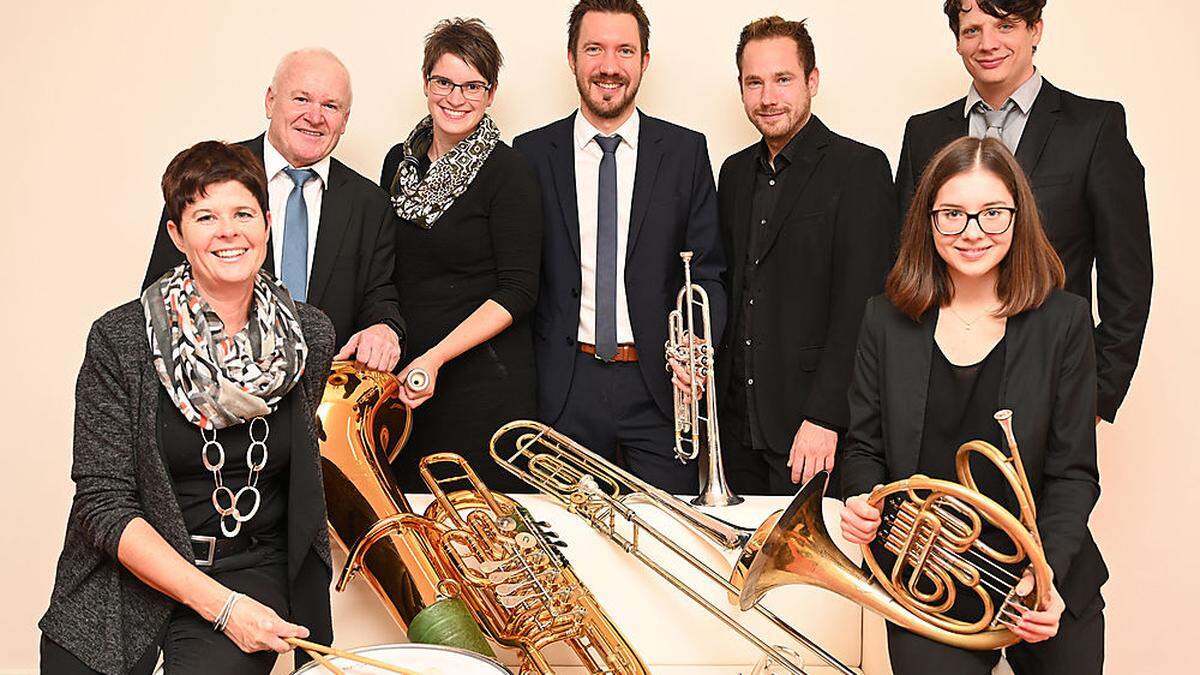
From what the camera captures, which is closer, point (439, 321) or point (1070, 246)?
point (1070, 246)

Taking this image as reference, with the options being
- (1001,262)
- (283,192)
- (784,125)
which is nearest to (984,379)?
(1001,262)

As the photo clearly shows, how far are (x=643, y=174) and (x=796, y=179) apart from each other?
0.44m

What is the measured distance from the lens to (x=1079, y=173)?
2.70 metres

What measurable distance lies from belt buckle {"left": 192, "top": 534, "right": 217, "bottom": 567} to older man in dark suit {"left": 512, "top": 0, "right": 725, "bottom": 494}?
1278 millimetres

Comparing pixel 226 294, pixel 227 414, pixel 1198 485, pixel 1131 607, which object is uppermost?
pixel 226 294

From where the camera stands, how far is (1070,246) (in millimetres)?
2723

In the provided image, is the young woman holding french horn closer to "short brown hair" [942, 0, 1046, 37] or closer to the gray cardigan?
"short brown hair" [942, 0, 1046, 37]

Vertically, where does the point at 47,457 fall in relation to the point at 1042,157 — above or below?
below

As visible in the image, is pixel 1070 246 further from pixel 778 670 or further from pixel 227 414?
pixel 227 414

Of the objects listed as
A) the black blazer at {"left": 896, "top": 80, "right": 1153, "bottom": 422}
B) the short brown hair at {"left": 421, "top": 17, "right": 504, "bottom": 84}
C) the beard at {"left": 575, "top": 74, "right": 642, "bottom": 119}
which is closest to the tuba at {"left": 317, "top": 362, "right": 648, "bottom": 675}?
the short brown hair at {"left": 421, "top": 17, "right": 504, "bottom": 84}

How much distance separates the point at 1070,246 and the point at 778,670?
1.26m

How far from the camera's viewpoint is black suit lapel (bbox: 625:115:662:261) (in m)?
3.19

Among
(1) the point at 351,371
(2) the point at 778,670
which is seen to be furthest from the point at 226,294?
(2) the point at 778,670

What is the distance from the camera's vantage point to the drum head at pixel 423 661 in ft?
5.88
